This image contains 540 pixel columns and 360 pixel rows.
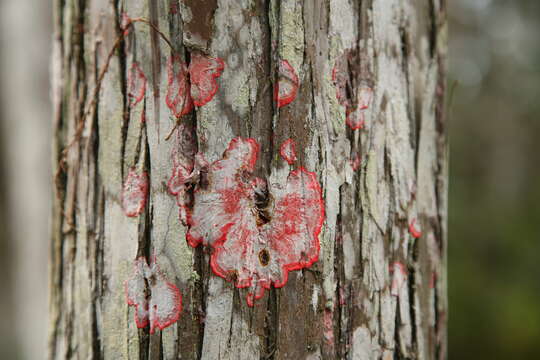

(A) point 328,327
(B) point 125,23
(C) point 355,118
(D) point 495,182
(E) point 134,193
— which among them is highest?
(B) point 125,23

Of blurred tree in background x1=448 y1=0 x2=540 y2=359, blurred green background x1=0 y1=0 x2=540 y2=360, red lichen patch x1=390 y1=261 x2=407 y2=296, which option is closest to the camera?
red lichen patch x1=390 y1=261 x2=407 y2=296

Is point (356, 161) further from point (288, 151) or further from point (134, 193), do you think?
point (134, 193)

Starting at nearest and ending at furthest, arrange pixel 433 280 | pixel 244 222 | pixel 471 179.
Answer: pixel 244 222
pixel 433 280
pixel 471 179

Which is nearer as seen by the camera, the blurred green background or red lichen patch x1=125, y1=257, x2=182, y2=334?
red lichen patch x1=125, y1=257, x2=182, y2=334

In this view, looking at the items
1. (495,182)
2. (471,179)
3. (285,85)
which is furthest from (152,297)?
(471,179)

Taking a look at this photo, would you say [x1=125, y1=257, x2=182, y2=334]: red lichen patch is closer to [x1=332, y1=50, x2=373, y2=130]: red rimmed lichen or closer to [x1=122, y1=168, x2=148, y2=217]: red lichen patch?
[x1=122, y1=168, x2=148, y2=217]: red lichen patch

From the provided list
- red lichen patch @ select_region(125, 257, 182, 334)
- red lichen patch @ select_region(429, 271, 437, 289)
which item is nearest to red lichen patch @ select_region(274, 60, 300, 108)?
red lichen patch @ select_region(125, 257, 182, 334)

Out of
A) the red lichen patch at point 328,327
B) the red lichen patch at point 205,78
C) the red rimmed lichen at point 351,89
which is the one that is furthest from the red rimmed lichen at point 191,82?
the red lichen patch at point 328,327
